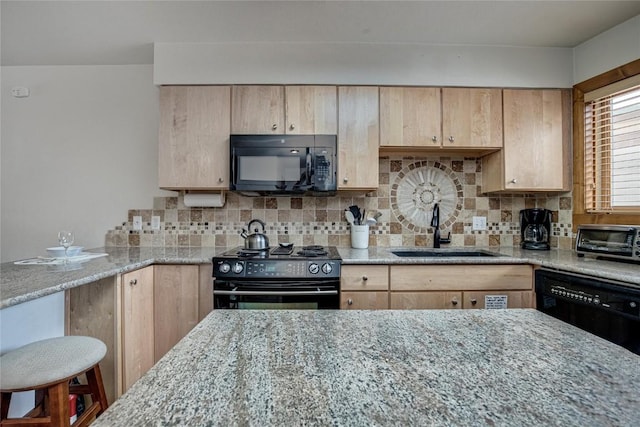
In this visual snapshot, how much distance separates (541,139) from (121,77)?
11.3 ft

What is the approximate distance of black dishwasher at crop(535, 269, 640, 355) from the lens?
1.41 meters

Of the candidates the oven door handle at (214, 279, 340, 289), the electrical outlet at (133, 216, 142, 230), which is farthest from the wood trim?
the electrical outlet at (133, 216, 142, 230)

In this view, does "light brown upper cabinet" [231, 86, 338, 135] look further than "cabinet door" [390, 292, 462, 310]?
Yes

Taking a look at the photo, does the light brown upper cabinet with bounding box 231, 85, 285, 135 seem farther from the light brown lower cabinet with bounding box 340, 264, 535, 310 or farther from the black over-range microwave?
the light brown lower cabinet with bounding box 340, 264, 535, 310

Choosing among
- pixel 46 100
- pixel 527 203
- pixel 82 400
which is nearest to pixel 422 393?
pixel 82 400

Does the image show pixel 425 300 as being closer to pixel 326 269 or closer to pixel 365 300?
pixel 365 300

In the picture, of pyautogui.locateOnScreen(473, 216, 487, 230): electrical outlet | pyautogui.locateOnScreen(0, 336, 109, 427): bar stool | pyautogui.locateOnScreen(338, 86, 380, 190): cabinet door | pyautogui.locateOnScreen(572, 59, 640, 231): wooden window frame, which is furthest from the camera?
pyautogui.locateOnScreen(473, 216, 487, 230): electrical outlet

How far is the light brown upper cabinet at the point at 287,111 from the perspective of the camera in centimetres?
232

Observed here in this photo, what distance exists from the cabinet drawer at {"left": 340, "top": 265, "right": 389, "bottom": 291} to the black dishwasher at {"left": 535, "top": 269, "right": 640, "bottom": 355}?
36.3 inches

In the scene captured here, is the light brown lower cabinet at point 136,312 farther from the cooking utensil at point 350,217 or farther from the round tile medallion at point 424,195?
the round tile medallion at point 424,195

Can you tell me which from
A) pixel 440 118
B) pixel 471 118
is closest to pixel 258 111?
pixel 440 118

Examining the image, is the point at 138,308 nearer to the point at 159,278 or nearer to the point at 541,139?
the point at 159,278

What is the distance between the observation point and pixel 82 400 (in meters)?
1.81

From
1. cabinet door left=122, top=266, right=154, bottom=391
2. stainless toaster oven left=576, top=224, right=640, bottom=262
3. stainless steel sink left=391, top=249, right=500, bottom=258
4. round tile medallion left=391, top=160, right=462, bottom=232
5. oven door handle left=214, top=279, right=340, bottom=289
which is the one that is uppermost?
round tile medallion left=391, top=160, right=462, bottom=232
